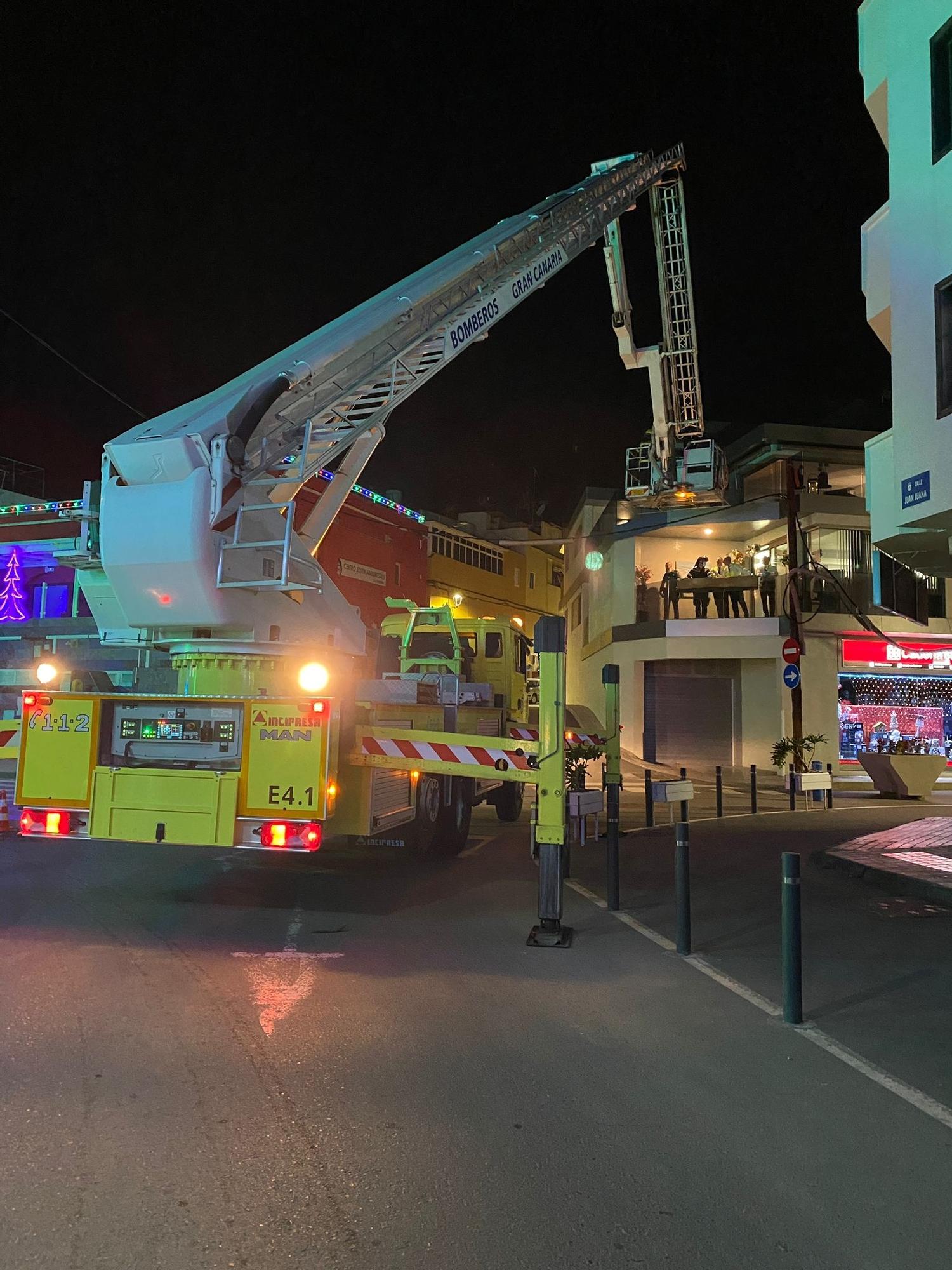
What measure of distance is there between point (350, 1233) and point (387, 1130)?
0.78 metres

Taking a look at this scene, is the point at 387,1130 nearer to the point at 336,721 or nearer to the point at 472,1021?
the point at 472,1021

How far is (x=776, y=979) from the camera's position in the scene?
6.40 meters

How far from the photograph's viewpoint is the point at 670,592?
2939cm

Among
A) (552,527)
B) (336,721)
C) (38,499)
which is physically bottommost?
(336,721)

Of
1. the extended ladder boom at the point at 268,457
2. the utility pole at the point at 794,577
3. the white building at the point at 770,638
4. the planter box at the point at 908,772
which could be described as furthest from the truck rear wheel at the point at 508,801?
the white building at the point at 770,638

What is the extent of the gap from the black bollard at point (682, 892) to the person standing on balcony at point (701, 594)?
22505 mm

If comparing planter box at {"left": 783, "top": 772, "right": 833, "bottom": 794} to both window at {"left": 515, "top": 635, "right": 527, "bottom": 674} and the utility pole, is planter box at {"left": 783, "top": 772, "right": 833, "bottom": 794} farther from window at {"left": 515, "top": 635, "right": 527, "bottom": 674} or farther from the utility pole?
window at {"left": 515, "top": 635, "right": 527, "bottom": 674}

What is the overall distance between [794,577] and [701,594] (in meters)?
4.68

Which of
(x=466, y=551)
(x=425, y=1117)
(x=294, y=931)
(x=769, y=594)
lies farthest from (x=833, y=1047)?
(x=466, y=551)

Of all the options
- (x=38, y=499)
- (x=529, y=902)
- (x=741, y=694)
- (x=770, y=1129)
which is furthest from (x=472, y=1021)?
(x=38, y=499)

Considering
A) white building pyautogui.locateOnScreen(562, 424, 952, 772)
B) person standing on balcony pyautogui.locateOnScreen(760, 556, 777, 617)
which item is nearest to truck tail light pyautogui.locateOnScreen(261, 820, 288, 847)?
white building pyautogui.locateOnScreen(562, 424, 952, 772)

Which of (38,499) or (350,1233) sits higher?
(38,499)

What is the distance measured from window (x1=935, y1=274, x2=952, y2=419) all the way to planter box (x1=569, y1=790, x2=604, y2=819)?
6.25m

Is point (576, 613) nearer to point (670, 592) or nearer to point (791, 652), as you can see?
point (670, 592)
